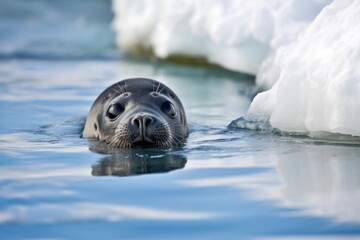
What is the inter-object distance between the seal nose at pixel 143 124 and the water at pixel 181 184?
0.10 metres

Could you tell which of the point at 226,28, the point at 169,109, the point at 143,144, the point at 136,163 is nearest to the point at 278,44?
the point at 226,28

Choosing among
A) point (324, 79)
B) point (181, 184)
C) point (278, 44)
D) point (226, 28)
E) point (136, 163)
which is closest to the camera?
point (181, 184)

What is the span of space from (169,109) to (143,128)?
0.58 metres

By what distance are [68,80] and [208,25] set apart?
65.2 inches

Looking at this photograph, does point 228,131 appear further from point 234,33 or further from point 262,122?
point 234,33

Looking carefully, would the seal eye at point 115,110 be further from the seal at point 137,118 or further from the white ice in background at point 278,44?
the white ice in background at point 278,44

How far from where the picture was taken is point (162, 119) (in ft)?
20.3

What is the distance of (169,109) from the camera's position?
650cm

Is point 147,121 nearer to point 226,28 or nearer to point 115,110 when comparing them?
point 115,110

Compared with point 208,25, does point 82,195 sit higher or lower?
lower

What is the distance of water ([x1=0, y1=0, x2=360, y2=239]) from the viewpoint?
404 centimetres

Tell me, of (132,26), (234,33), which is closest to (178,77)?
(234,33)

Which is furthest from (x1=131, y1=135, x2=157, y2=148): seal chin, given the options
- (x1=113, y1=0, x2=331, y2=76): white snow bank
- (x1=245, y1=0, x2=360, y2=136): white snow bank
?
(x1=113, y1=0, x2=331, y2=76): white snow bank

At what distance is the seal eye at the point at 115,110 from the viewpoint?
643 cm
